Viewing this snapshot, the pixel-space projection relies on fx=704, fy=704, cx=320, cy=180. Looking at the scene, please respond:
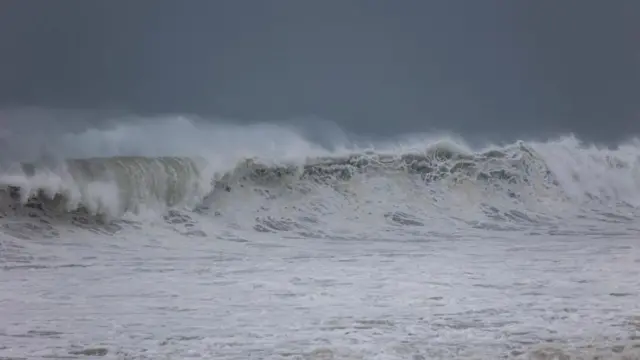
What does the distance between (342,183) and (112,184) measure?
3.28 ft

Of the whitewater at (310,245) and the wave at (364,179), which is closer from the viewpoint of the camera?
the whitewater at (310,245)

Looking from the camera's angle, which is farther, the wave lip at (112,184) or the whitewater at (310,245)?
the wave lip at (112,184)

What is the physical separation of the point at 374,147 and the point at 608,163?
1156 mm

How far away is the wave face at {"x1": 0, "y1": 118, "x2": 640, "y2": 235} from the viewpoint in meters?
2.95

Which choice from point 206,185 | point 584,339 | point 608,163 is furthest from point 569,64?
point 206,185

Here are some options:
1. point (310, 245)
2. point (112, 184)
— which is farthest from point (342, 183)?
point (112, 184)

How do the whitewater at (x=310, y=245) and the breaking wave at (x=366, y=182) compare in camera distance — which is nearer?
the whitewater at (x=310, y=245)

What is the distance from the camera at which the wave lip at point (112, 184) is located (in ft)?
9.37

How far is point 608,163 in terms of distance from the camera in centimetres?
337

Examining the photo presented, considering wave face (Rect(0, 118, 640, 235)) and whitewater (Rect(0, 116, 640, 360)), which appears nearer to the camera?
whitewater (Rect(0, 116, 640, 360))

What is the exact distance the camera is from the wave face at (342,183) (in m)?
2.95

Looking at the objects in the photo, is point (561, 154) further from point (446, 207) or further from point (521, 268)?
point (521, 268)

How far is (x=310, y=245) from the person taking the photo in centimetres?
284

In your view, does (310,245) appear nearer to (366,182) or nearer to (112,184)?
(366,182)
